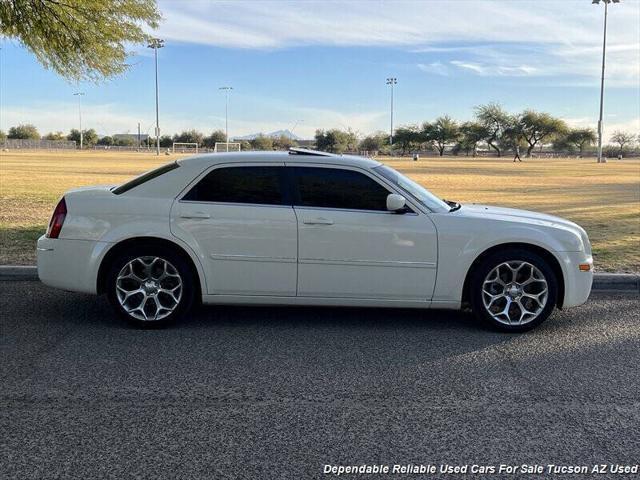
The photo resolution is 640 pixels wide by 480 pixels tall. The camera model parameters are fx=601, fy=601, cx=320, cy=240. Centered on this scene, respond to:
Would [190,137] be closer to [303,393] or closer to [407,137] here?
[407,137]

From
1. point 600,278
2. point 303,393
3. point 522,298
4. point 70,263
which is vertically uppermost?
point 70,263

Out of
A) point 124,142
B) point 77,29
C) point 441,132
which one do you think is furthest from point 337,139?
point 77,29

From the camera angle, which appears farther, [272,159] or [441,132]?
[441,132]

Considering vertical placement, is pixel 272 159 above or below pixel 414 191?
above

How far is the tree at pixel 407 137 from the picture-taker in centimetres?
13262

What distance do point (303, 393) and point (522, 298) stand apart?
2.42 m

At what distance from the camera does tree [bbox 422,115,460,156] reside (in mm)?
128375

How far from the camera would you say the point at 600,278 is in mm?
7219

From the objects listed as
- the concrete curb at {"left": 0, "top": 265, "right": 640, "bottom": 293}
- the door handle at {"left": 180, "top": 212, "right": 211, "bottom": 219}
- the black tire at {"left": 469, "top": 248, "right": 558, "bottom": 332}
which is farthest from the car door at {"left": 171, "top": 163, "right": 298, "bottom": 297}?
the concrete curb at {"left": 0, "top": 265, "right": 640, "bottom": 293}

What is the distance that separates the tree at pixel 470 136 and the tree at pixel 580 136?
16.3 meters

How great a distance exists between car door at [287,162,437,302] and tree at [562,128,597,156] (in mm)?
122456

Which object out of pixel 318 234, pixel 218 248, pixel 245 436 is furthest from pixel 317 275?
pixel 245 436

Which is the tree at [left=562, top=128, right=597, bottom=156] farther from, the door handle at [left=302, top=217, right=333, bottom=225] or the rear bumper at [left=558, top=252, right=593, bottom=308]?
the door handle at [left=302, top=217, right=333, bottom=225]

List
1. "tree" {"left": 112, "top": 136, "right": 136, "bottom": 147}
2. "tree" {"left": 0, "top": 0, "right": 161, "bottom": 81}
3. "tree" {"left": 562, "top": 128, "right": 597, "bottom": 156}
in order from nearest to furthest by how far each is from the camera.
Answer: "tree" {"left": 0, "top": 0, "right": 161, "bottom": 81}, "tree" {"left": 562, "top": 128, "right": 597, "bottom": 156}, "tree" {"left": 112, "top": 136, "right": 136, "bottom": 147}
